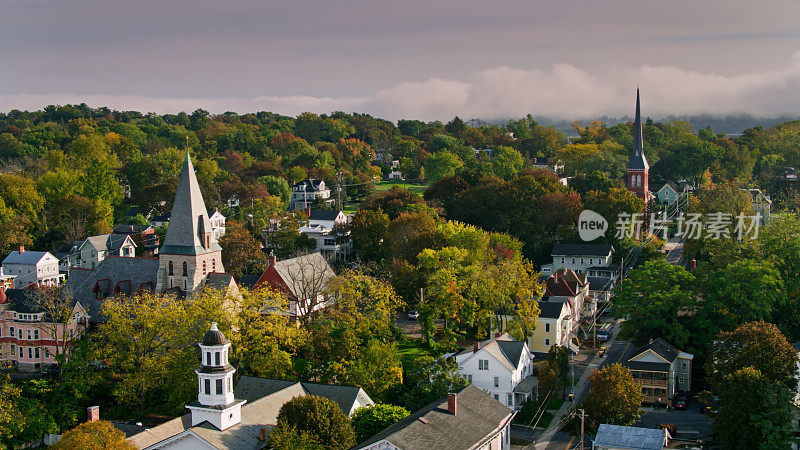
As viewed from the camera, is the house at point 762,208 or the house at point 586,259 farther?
the house at point 762,208

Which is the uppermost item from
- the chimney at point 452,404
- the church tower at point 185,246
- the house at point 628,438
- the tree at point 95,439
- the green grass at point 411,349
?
the church tower at point 185,246

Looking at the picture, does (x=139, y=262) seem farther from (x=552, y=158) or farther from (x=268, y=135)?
(x=268, y=135)

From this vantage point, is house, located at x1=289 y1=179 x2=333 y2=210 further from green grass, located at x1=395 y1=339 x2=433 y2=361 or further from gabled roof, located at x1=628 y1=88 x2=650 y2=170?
green grass, located at x1=395 y1=339 x2=433 y2=361

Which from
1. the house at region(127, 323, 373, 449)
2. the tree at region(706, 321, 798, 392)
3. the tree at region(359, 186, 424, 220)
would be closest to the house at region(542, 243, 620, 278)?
the tree at region(359, 186, 424, 220)

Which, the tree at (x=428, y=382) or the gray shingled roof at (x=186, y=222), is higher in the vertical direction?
the gray shingled roof at (x=186, y=222)

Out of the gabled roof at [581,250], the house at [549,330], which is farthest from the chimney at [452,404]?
the gabled roof at [581,250]

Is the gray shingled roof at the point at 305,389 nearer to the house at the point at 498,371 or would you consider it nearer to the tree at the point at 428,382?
the tree at the point at 428,382

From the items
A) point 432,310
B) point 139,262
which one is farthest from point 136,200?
point 432,310
